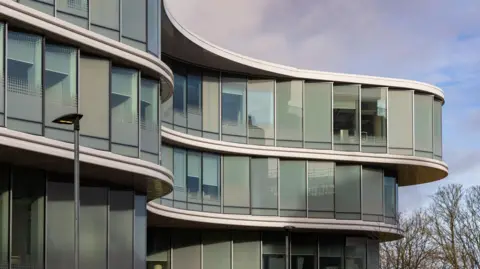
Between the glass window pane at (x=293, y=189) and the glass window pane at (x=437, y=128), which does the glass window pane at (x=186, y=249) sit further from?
the glass window pane at (x=437, y=128)

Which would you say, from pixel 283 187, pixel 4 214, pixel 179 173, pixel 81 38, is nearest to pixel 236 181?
pixel 283 187

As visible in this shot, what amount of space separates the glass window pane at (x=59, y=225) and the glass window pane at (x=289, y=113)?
2031 centimetres

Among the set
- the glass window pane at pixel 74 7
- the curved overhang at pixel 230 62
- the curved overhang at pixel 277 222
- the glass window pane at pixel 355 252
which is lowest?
the glass window pane at pixel 355 252

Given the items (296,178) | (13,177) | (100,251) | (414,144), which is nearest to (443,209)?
(414,144)

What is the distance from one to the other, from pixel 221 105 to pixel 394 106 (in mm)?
9018

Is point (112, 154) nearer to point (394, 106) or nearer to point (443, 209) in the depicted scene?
point (394, 106)

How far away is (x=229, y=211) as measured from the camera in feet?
152

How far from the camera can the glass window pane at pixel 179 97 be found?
43.7 m

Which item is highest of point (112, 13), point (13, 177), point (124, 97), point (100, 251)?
point (112, 13)

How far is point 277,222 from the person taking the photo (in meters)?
47.2

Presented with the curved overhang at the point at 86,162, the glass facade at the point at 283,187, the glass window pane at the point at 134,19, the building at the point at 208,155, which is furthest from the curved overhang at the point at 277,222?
the glass window pane at the point at 134,19

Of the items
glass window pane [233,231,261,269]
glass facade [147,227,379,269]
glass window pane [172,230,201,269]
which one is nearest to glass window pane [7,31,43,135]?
glass facade [147,227,379,269]

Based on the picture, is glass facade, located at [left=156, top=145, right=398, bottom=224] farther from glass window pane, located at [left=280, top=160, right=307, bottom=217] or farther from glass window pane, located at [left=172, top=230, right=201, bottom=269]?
glass window pane, located at [left=172, top=230, right=201, bottom=269]

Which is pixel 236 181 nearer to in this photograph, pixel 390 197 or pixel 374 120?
pixel 374 120
